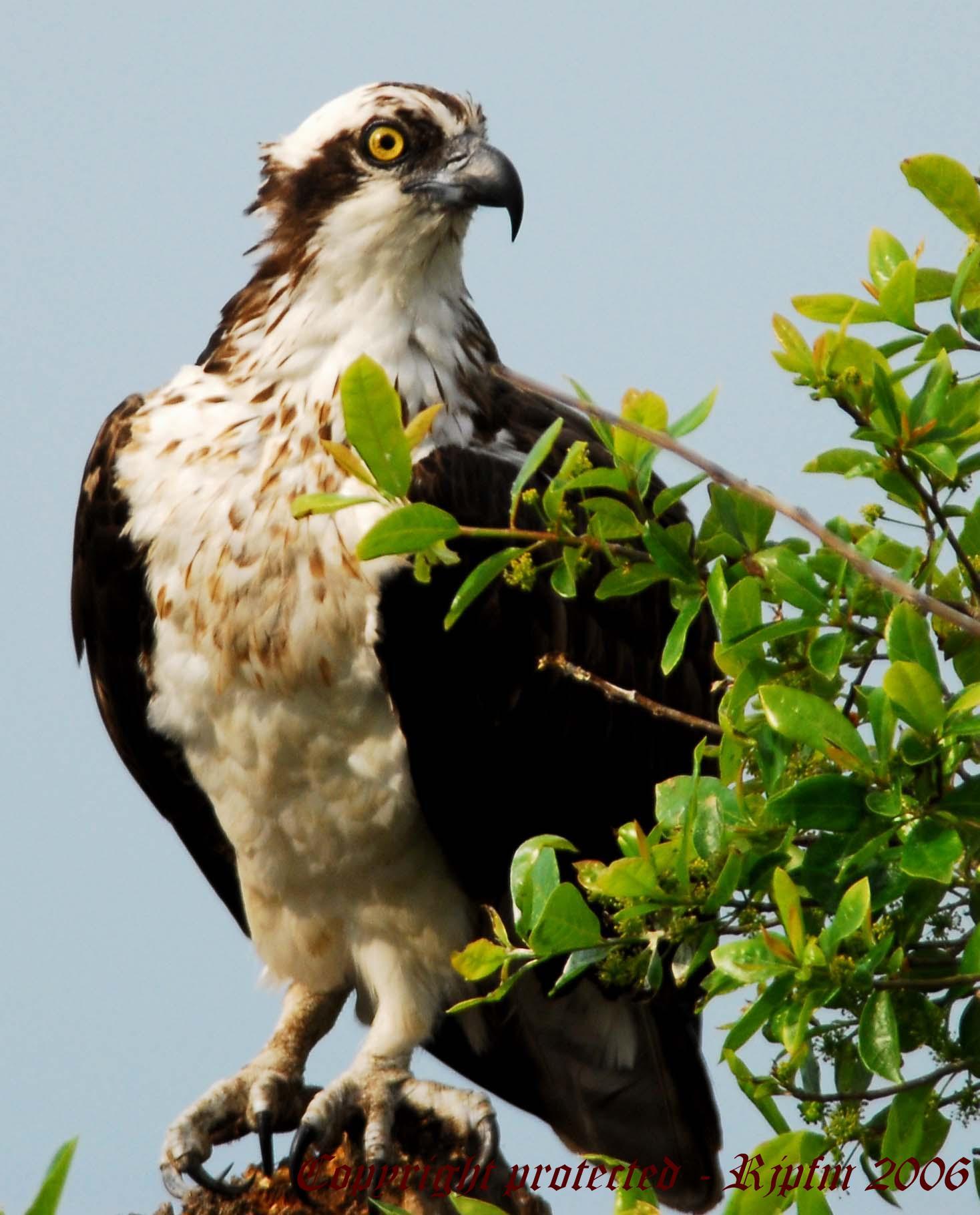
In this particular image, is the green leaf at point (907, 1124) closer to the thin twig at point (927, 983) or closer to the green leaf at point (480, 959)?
A: the thin twig at point (927, 983)

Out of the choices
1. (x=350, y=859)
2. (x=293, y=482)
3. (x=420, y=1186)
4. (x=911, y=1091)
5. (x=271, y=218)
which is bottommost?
(x=420, y=1186)

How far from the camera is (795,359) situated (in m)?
2.44

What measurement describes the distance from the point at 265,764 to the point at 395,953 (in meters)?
0.61

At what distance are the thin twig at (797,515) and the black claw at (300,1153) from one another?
79.4 inches

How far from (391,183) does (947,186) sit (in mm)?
1749

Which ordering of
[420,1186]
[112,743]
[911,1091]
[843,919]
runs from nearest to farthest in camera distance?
[843,919] → [911,1091] → [420,1186] → [112,743]

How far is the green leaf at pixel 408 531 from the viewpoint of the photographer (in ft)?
7.82

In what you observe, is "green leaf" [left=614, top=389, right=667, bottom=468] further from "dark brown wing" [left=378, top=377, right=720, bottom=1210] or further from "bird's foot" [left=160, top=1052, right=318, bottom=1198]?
"bird's foot" [left=160, top=1052, right=318, bottom=1198]

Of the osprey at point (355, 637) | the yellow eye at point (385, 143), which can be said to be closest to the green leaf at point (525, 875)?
the osprey at point (355, 637)

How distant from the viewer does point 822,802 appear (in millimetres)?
Answer: 2152

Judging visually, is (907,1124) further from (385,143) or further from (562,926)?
(385,143)

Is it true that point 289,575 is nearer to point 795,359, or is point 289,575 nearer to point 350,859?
point 350,859

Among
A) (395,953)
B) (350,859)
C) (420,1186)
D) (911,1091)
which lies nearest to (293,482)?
(350,859)

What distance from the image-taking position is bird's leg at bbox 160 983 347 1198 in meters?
3.98
